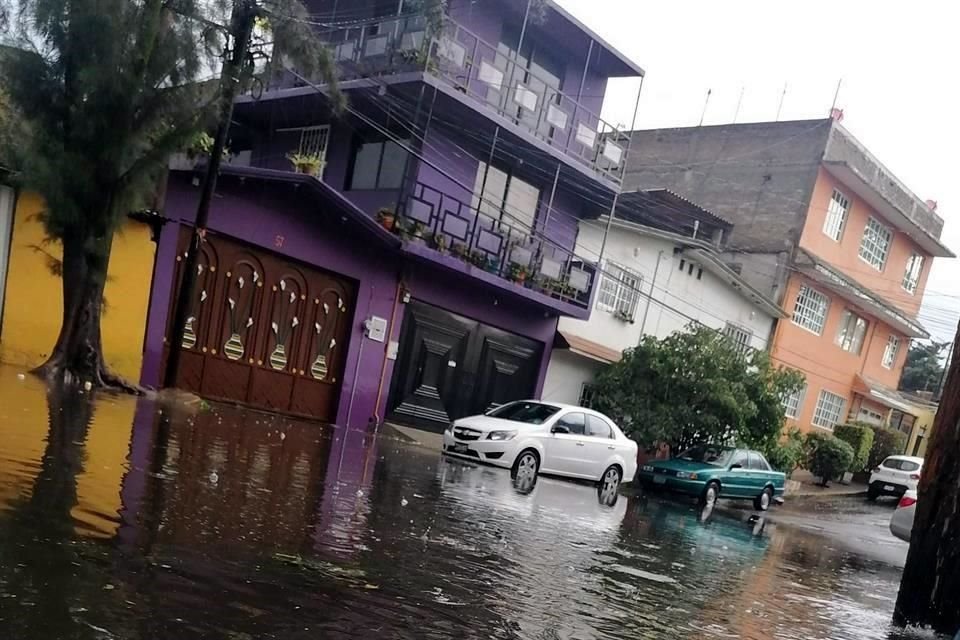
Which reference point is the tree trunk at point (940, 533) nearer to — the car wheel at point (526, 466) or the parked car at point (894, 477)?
the car wheel at point (526, 466)

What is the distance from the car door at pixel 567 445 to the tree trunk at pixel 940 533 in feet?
26.6

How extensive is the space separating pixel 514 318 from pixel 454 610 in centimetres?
1553

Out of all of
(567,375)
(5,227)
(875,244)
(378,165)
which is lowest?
(567,375)

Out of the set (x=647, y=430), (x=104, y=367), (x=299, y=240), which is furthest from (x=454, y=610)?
(x=647, y=430)

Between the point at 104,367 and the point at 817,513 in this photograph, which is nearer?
the point at 104,367

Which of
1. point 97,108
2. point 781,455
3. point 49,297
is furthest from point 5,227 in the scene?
point 781,455

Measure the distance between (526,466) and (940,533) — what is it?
826 centimetres

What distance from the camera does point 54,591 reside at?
11.2 feet

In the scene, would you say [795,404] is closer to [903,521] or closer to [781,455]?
[781,455]

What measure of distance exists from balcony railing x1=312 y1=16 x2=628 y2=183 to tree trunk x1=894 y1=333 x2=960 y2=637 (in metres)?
12.3

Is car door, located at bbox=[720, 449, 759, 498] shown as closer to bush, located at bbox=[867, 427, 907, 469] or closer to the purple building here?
the purple building

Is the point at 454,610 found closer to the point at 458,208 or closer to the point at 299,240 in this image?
the point at 299,240

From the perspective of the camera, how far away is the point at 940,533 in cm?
606

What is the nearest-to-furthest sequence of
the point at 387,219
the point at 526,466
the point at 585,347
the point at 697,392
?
1. the point at 526,466
2. the point at 387,219
3. the point at 697,392
4. the point at 585,347
